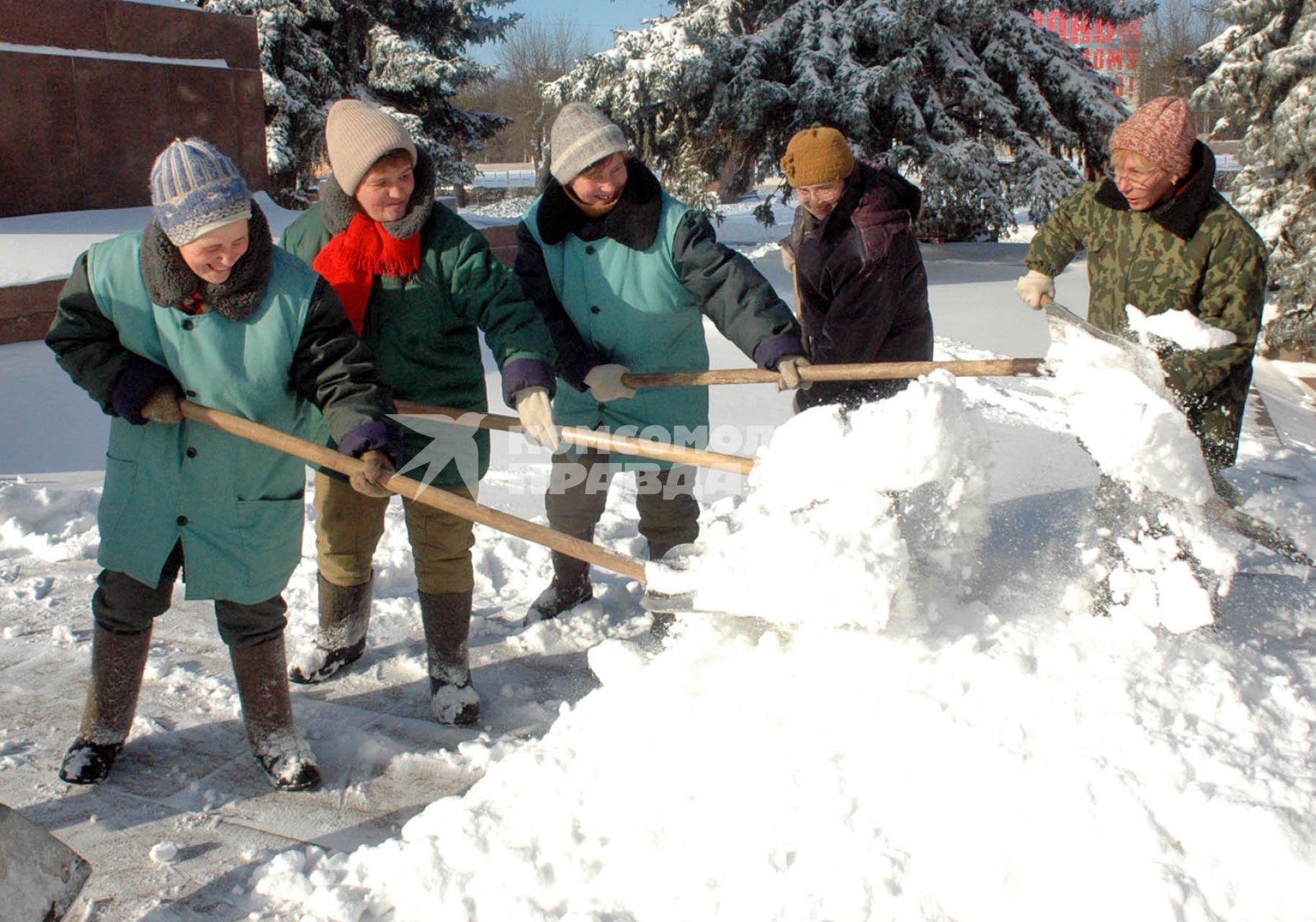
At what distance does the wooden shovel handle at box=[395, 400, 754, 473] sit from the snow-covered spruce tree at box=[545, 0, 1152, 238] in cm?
1157

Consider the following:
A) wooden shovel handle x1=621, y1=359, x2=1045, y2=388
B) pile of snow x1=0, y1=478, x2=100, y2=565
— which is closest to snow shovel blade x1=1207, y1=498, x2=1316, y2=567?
wooden shovel handle x1=621, y1=359, x2=1045, y2=388

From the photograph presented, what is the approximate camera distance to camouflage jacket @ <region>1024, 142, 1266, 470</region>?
2.65 m

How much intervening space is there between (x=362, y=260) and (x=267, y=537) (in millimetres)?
759

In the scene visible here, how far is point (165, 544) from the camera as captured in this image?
7.64 feet

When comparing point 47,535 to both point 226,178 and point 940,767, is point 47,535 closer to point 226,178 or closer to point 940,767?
point 226,178

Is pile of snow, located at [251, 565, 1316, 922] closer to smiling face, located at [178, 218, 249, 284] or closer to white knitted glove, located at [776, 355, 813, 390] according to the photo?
white knitted glove, located at [776, 355, 813, 390]

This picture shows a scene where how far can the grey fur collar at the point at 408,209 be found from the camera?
2.61 metres

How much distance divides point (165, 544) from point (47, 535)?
199 cm

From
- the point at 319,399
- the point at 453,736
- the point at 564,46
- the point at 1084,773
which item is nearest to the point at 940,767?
the point at 1084,773

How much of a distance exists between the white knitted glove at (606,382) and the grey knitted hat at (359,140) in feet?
2.61

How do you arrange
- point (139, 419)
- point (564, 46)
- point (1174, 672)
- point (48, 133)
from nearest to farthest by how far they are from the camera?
point (1174, 672)
point (139, 419)
point (48, 133)
point (564, 46)

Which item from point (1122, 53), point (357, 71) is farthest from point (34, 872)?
point (1122, 53)

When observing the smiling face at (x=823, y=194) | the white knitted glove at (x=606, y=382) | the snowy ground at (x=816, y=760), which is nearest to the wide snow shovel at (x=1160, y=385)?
the snowy ground at (x=816, y=760)

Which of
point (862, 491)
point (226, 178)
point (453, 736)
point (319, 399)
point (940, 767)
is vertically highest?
point (226, 178)
